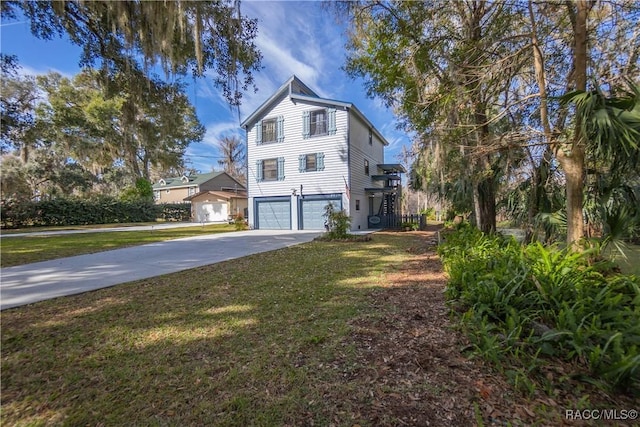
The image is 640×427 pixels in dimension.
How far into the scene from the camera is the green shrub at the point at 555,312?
2.09 m

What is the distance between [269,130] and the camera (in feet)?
54.9

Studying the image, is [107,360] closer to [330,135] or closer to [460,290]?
[460,290]

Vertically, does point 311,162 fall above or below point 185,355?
above

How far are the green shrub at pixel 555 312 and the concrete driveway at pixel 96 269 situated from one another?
18.3ft

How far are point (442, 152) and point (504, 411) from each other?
5.81 m

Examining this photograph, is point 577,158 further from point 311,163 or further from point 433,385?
point 311,163

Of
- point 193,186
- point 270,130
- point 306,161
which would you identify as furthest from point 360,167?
point 193,186

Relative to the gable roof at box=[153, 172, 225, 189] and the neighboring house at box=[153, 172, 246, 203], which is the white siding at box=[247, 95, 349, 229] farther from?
the gable roof at box=[153, 172, 225, 189]

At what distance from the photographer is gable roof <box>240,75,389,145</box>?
48.4 feet

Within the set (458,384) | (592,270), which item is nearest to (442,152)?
(592,270)

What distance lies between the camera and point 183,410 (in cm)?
185

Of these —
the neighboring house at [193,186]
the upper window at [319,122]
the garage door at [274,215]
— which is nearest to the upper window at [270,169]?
the garage door at [274,215]

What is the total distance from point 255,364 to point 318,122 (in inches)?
574

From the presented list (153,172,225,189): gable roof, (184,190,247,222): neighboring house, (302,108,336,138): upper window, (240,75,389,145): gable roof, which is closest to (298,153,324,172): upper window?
(302,108,336,138): upper window
